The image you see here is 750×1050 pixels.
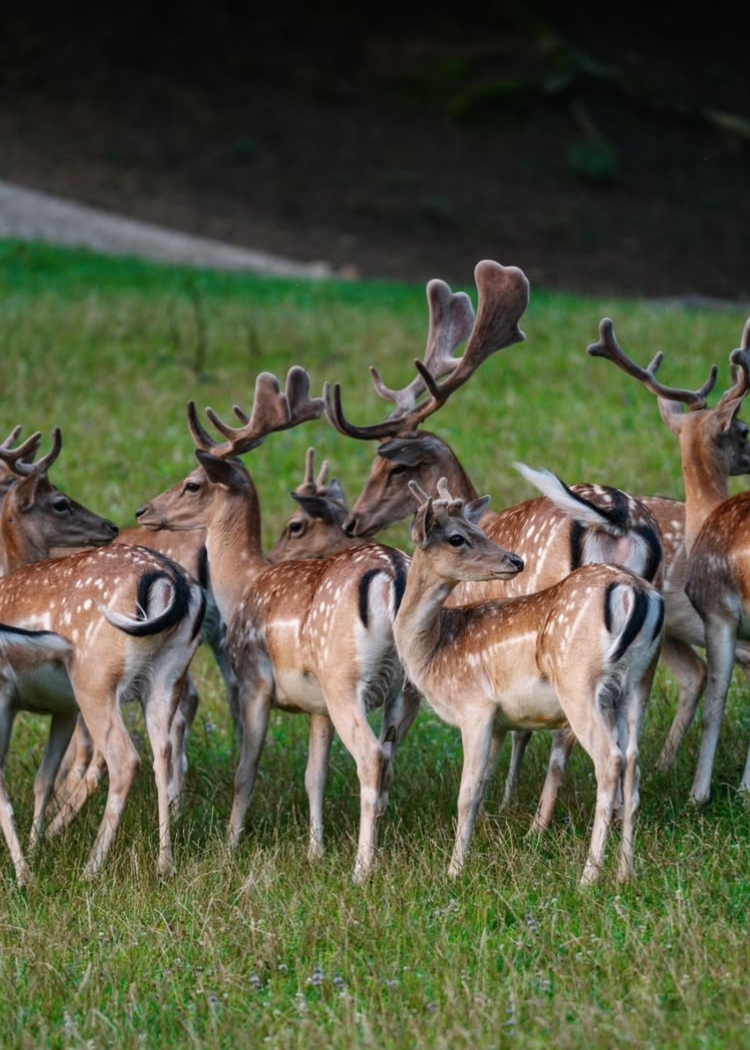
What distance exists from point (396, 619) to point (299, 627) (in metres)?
0.46

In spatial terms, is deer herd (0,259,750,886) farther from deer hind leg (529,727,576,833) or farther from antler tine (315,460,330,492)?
antler tine (315,460,330,492)

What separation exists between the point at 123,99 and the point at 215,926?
2604 cm

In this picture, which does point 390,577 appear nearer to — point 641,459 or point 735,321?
point 641,459

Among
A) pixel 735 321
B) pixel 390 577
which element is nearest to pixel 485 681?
pixel 390 577

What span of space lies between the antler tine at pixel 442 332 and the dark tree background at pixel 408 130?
1634 cm

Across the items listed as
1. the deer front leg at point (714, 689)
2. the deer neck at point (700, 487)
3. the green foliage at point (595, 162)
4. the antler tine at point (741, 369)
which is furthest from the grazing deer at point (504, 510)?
the green foliage at point (595, 162)

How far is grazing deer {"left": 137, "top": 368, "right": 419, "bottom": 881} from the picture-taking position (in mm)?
5855

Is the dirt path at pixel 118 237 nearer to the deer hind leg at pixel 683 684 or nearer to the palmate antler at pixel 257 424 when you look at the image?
the palmate antler at pixel 257 424

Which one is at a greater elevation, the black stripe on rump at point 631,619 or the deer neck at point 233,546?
A: the black stripe on rump at point 631,619

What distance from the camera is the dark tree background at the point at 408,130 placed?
25.8 meters

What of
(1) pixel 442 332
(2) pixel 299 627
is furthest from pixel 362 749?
(1) pixel 442 332

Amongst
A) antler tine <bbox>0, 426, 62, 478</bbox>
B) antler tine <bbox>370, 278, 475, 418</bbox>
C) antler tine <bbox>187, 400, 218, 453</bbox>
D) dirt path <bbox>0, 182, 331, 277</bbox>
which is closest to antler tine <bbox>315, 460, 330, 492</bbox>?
antler tine <bbox>370, 278, 475, 418</bbox>

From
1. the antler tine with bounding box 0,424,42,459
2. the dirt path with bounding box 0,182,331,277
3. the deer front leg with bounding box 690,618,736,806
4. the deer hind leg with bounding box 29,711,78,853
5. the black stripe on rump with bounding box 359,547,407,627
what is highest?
the dirt path with bounding box 0,182,331,277

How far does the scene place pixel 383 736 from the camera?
6191mm
